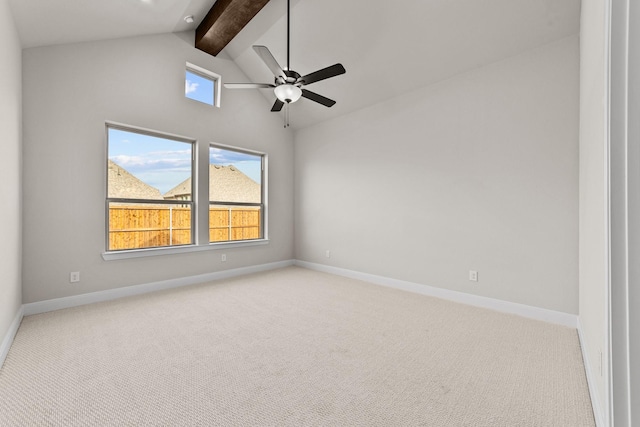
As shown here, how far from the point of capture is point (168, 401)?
67.7 inches

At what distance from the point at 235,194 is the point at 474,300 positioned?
12.7 ft

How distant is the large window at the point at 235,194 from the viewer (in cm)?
477

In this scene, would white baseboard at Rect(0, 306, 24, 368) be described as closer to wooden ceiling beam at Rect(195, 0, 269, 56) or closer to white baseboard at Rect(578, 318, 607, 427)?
white baseboard at Rect(578, 318, 607, 427)

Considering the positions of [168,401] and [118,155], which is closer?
[168,401]

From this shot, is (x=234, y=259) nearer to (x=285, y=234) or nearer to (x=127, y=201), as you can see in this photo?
(x=285, y=234)

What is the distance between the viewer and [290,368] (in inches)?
81.8

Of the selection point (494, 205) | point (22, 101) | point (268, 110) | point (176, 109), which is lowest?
point (494, 205)

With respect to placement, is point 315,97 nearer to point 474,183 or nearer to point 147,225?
point 474,183

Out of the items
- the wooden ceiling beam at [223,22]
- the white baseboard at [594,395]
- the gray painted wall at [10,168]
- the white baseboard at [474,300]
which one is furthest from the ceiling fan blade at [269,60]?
the white baseboard at [594,395]

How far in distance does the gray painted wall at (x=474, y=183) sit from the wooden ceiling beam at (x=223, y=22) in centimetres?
203

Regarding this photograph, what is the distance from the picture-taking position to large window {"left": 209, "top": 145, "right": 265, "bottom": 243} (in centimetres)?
477

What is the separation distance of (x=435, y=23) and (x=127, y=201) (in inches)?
167

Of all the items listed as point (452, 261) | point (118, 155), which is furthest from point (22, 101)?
point (452, 261)

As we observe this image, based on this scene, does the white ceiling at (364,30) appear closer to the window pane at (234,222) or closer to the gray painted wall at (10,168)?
the gray painted wall at (10,168)
